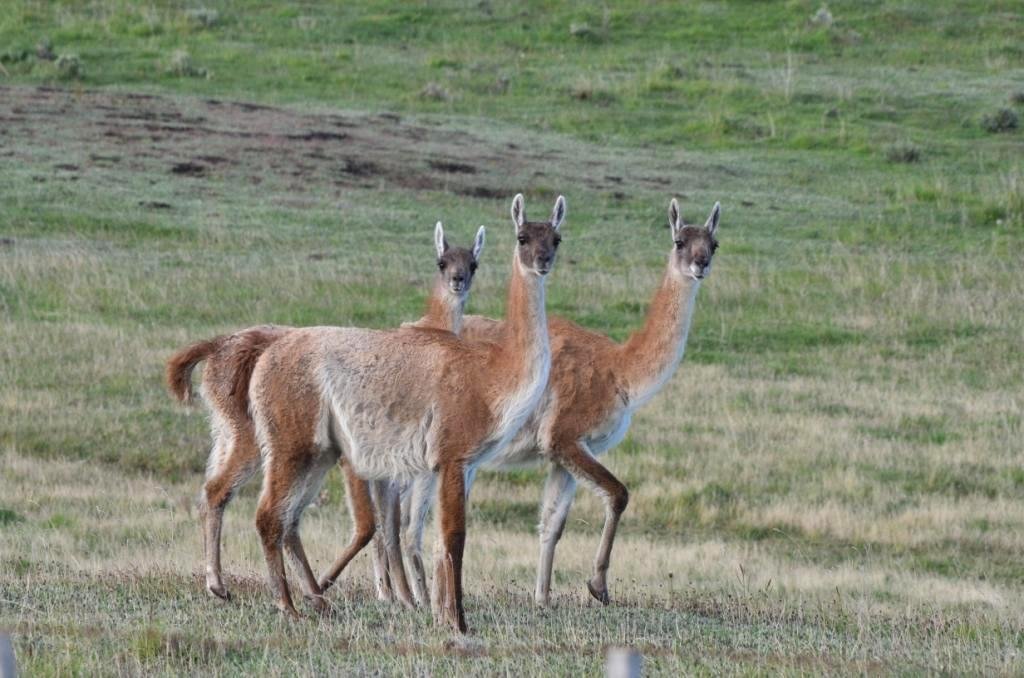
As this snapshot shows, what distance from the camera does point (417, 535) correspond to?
948 centimetres

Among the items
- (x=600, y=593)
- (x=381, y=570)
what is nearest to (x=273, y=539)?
(x=381, y=570)

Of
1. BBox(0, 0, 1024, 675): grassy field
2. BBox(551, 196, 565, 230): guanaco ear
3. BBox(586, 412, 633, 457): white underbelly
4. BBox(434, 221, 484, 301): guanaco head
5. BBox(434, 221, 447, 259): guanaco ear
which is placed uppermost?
BBox(551, 196, 565, 230): guanaco ear

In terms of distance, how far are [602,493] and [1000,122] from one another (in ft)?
86.8

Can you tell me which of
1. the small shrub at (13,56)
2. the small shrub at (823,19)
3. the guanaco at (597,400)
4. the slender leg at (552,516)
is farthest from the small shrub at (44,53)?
the slender leg at (552,516)

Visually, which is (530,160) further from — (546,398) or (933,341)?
(546,398)

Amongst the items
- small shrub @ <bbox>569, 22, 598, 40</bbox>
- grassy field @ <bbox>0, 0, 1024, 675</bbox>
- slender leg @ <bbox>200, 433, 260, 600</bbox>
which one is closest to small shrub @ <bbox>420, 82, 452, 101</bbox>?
grassy field @ <bbox>0, 0, 1024, 675</bbox>

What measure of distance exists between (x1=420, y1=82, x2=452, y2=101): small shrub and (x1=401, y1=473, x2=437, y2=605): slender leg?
26.8 m

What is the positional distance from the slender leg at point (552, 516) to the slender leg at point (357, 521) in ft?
3.33

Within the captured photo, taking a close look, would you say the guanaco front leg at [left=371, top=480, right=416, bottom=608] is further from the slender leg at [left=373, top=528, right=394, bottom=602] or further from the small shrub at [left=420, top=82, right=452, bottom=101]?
the small shrub at [left=420, top=82, right=452, bottom=101]

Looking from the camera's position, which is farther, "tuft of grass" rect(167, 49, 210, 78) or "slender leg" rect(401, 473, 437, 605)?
"tuft of grass" rect(167, 49, 210, 78)

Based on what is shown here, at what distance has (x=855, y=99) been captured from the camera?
3625 centimetres

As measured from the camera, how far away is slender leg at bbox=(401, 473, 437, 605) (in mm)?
9062

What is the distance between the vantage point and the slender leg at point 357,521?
964cm

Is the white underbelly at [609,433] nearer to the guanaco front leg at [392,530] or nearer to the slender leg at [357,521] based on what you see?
the guanaco front leg at [392,530]
